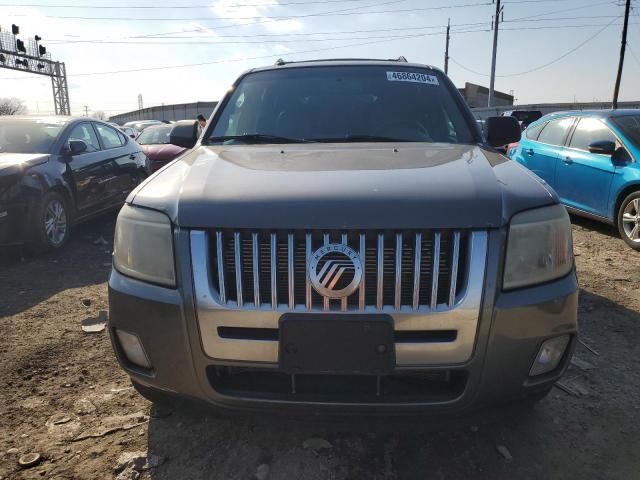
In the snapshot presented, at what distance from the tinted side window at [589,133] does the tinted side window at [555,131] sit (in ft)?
0.67

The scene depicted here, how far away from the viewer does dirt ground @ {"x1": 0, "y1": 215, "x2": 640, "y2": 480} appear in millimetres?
2047

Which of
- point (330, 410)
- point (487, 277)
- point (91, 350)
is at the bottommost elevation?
point (91, 350)

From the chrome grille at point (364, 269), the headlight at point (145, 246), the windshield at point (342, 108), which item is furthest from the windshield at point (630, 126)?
the headlight at point (145, 246)

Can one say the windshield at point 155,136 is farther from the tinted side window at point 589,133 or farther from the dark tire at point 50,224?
the tinted side window at point 589,133

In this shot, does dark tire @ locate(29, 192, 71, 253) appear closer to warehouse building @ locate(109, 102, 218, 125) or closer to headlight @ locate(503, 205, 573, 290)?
headlight @ locate(503, 205, 573, 290)

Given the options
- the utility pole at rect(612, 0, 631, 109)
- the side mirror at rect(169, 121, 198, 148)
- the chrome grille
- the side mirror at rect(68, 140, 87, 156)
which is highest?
the utility pole at rect(612, 0, 631, 109)

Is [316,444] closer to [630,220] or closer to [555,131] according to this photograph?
[630,220]

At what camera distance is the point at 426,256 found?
5.68ft

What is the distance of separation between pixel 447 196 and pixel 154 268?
113 centimetres

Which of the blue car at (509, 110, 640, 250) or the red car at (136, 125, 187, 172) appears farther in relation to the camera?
the red car at (136, 125, 187, 172)

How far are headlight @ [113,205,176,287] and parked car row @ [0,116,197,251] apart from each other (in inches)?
147

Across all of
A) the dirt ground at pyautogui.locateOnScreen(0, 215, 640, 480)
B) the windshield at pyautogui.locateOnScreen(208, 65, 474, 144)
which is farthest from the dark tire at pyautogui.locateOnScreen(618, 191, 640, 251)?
the windshield at pyautogui.locateOnScreen(208, 65, 474, 144)

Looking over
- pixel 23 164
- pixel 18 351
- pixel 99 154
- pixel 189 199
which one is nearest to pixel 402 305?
pixel 189 199

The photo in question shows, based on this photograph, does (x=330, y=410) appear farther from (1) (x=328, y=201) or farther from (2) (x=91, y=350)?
(2) (x=91, y=350)
